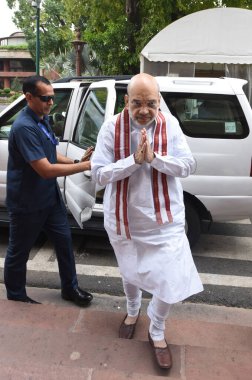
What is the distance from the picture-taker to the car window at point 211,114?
4133mm

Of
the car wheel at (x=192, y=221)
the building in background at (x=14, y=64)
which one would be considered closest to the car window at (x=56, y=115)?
the car wheel at (x=192, y=221)

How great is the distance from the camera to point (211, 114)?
416cm

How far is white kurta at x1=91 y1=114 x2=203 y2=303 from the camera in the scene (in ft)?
7.55

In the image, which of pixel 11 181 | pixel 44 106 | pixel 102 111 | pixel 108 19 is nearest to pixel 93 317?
pixel 11 181

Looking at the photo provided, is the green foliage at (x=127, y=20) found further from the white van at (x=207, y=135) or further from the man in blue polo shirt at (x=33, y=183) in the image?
the man in blue polo shirt at (x=33, y=183)

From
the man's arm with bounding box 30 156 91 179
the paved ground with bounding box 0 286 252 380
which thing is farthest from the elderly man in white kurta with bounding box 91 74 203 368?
the man's arm with bounding box 30 156 91 179

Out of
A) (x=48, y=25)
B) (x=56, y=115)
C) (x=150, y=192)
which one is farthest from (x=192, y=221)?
(x=48, y=25)

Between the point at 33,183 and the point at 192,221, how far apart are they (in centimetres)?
195

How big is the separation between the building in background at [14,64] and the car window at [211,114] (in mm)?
61216

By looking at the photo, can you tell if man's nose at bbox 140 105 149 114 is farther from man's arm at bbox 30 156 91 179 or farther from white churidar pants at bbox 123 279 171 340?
white churidar pants at bbox 123 279 171 340

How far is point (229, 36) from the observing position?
901 cm

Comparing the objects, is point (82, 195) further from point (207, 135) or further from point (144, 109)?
point (207, 135)

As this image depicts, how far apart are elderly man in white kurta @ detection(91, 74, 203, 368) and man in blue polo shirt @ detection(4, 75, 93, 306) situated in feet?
1.22

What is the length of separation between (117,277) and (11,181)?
5.19 feet
